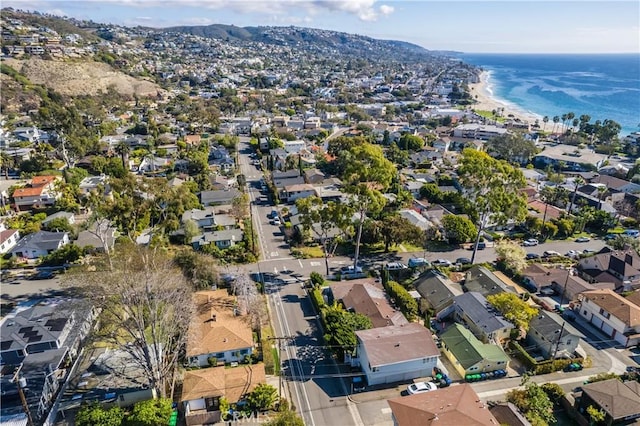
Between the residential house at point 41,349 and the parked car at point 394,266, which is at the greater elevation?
the residential house at point 41,349

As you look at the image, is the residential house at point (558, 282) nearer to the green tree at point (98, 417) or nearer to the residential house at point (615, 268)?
the residential house at point (615, 268)

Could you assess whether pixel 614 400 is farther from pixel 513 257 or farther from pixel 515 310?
pixel 513 257

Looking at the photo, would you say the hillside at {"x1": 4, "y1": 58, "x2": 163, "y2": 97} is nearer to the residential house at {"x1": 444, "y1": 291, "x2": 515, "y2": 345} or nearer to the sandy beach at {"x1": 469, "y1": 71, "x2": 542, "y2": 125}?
the sandy beach at {"x1": 469, "y1": 71, "x2": 542, "y2": 125}

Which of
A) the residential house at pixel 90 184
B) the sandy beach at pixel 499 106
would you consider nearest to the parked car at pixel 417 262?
the residential house at pixel 90 184

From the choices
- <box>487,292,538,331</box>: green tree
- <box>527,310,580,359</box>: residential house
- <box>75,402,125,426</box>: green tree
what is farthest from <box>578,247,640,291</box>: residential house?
<box>75,402,125,426</box>: green tree

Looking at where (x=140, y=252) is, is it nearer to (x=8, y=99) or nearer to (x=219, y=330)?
(x=219, y=330)

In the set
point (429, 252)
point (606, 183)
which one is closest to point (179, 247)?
point (429, 252)

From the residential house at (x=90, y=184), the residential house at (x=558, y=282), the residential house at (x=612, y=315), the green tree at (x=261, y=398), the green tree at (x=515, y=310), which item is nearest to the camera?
the green tree at (x=261, y=398)
